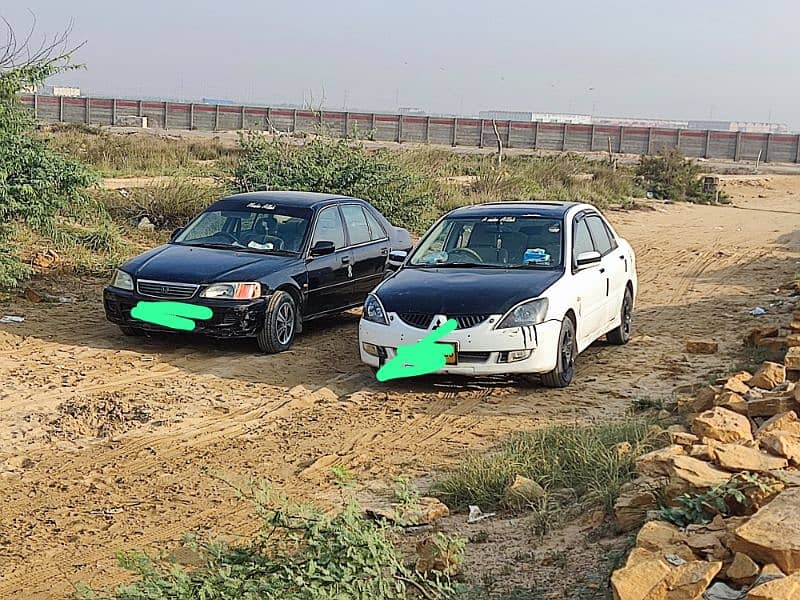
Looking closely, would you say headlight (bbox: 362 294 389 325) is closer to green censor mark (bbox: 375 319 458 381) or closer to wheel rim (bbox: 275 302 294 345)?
green censor mark (bbox: 375 319 458 381)

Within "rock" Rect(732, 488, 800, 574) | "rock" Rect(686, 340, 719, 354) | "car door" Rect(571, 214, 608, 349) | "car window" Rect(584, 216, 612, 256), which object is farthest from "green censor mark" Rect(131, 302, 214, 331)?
"rock" Rect(732, 488, 800, 574)

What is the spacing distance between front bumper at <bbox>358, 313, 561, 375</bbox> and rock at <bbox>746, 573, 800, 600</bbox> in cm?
536

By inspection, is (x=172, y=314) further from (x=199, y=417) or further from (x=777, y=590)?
(x=777, y=590)

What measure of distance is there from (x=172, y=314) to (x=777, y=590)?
7805 mm

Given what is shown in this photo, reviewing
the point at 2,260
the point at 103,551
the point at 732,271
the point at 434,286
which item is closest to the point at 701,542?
the point at 103,551

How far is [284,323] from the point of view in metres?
11.2

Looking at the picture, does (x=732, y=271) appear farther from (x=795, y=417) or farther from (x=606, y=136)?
(x=606, y=136)

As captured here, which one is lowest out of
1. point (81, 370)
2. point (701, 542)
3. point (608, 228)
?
point (81, 370)

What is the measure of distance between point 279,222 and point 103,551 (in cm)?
659

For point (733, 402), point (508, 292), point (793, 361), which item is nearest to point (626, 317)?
point (508, 292)

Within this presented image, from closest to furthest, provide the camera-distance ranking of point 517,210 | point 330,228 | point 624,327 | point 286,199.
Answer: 1. point 517,210
2. point 624,327
3. point 330,228
4. point 286,199

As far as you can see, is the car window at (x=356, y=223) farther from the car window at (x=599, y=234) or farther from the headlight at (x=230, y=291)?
the car window at (x=599, y=234)

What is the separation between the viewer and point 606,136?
6956 cm

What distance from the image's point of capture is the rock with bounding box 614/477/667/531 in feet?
18.1
